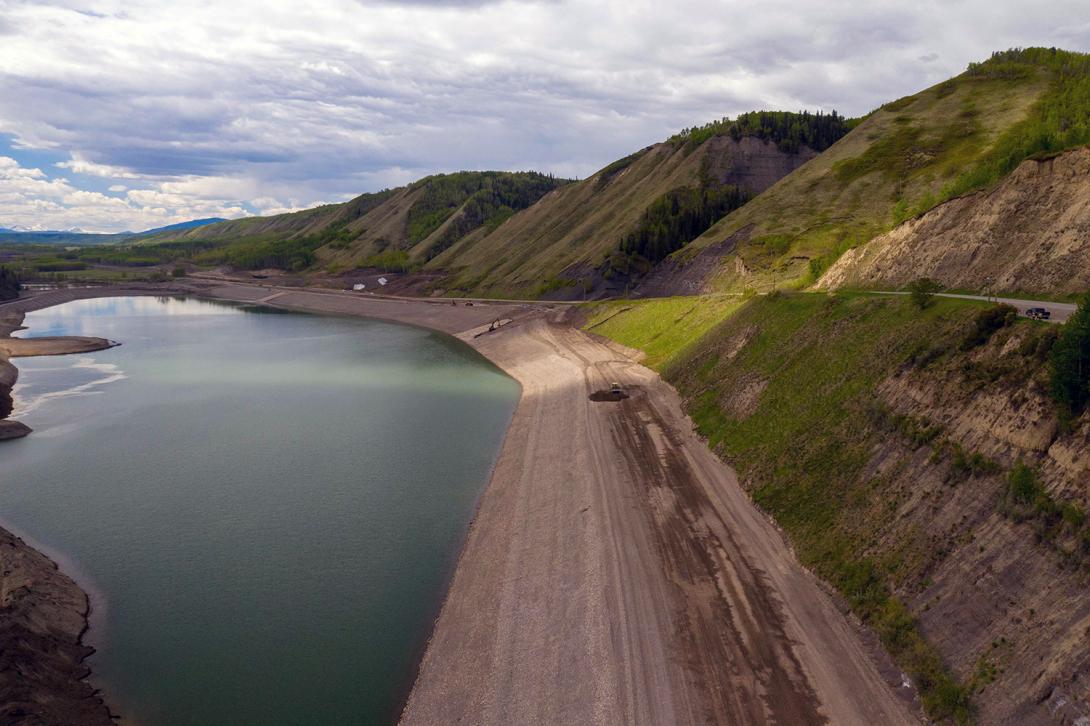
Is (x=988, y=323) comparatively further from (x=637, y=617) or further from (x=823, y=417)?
(x=637, y=617)

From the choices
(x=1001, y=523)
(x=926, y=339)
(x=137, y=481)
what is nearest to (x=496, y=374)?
(x=137, y=481)

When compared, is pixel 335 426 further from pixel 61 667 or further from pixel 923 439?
pixel 923 439

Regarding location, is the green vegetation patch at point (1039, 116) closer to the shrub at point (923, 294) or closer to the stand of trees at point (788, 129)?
the shrub at point (923, 294)

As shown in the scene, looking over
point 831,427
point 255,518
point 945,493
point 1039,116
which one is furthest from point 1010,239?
point 1039,116

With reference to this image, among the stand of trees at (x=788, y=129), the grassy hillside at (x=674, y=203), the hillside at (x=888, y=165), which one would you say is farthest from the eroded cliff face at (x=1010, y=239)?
the stand of trees at (x=788, y=129)

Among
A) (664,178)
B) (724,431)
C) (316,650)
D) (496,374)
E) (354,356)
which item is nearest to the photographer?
(316,650)

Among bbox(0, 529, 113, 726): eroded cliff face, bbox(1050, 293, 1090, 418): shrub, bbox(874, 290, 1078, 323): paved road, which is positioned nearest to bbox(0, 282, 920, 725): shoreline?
bbox(1050, 293, 1090, 418): shrub
